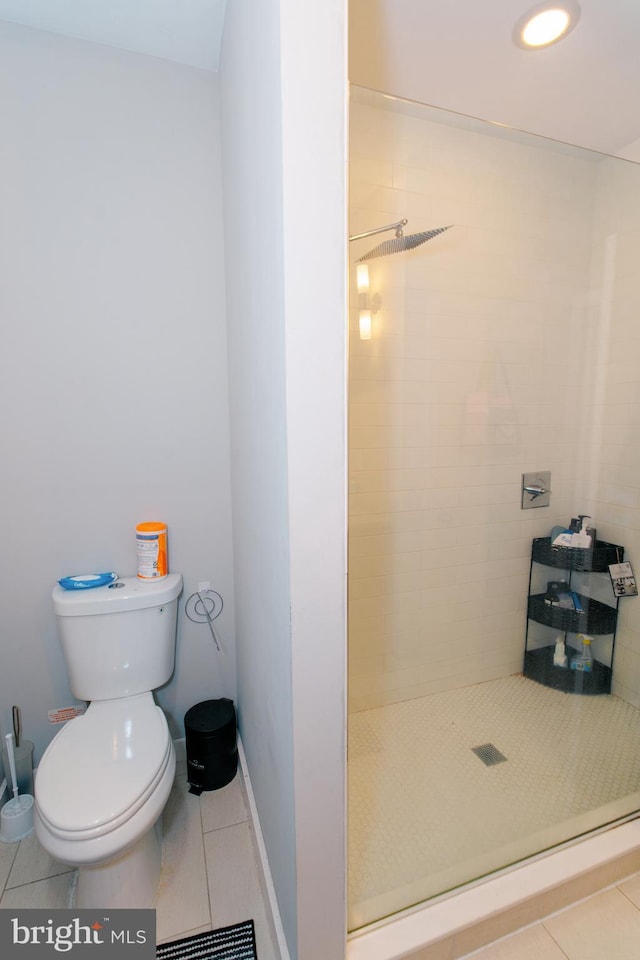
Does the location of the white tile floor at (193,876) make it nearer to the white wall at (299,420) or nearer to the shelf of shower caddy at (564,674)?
the white wall at (299,420)

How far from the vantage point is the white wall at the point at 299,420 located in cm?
69

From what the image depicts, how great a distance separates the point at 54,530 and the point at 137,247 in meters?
1.00

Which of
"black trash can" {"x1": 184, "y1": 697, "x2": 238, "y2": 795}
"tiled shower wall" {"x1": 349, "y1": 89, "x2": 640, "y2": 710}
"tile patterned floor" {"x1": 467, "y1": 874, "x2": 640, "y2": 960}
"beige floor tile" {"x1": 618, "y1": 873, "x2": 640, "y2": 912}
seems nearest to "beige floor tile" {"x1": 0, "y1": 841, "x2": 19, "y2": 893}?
"black trash can" {"x1": 184, "y1": 697, "x2": 238, "y2": 795}

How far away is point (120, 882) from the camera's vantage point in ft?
3.53

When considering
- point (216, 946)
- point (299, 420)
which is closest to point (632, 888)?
point (216, 946)

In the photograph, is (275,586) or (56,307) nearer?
(275,586)

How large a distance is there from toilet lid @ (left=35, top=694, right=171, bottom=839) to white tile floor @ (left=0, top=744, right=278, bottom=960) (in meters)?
0.36

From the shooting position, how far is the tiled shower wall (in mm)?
1538

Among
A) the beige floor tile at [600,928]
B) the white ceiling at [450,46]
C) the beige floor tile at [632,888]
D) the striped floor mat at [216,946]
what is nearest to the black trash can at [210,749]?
the striped floor mat at [216,946]

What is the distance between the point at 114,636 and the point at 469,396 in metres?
1.59

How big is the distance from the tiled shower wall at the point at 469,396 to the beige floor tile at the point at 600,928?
2.47ft

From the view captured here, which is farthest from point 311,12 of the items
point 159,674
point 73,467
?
point 159,674

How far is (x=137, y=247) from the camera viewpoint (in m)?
1.41

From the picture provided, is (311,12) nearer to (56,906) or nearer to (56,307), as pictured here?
(56,307)
